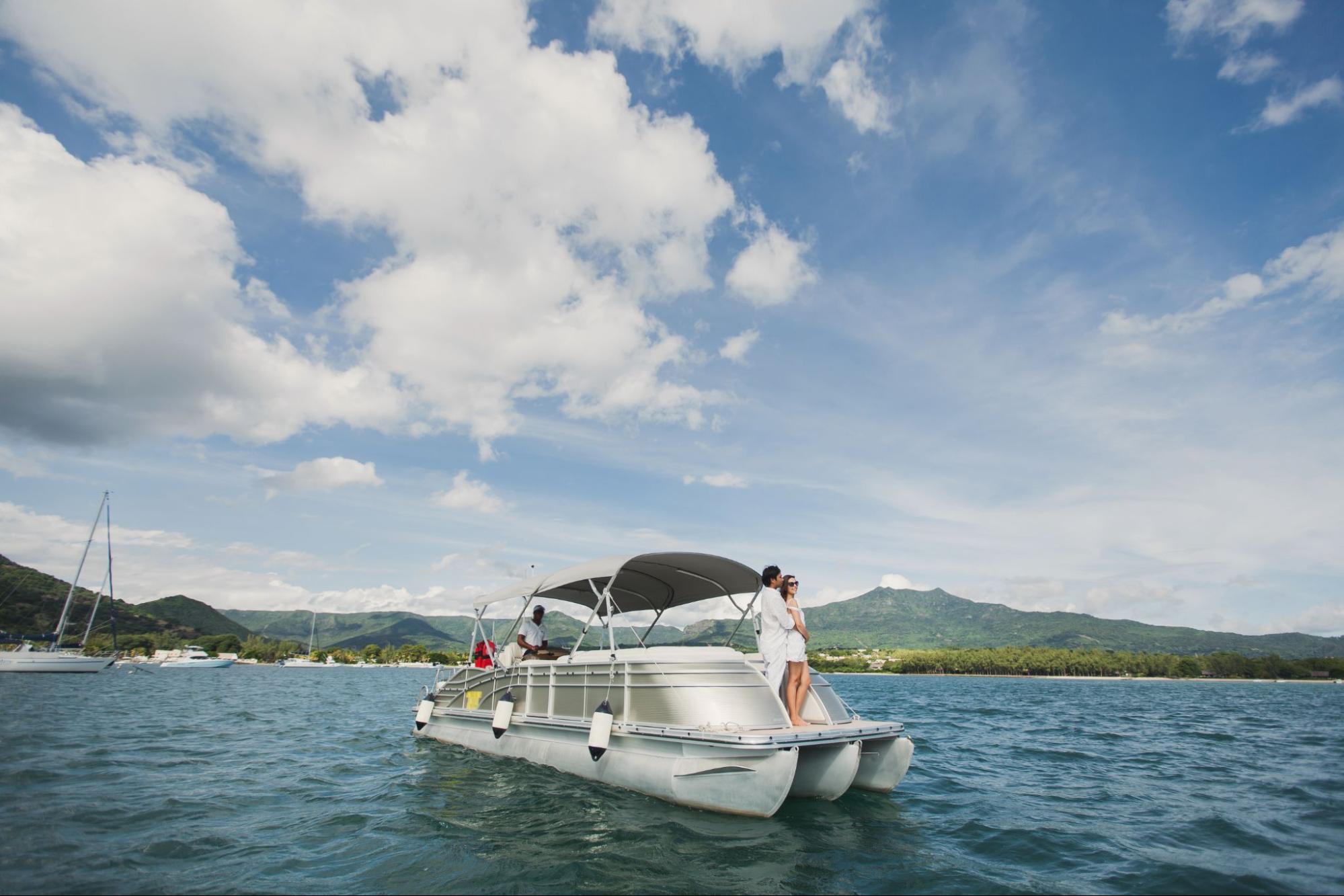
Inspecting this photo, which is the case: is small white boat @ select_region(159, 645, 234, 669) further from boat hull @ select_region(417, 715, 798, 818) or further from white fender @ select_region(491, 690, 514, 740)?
boat hull @ select_region(417, 715, 798, 818)

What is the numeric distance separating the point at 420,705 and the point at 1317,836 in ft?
57.6

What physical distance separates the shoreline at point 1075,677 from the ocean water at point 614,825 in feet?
325

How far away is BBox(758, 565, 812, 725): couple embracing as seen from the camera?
961 centimetres

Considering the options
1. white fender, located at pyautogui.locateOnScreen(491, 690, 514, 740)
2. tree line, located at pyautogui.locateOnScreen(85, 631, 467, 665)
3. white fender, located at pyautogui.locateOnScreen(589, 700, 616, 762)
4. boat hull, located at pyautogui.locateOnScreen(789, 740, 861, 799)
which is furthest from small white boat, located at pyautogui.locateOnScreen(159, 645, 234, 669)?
boat hull, located at pyautogui.locateOnScreen(789, 740, 861, 799)

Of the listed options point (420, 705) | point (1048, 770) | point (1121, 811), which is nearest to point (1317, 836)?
point (1121, 811)

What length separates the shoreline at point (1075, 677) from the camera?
117 metres

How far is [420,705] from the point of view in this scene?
55.1 feet

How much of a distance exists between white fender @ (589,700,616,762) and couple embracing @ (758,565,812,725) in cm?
267

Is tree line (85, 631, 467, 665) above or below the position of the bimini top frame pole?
below

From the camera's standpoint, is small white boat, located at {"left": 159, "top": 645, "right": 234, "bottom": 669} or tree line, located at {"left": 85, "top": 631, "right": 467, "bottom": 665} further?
tree line, located at {"left": 85, "top": 631, "right": 467, "bottom": 665}

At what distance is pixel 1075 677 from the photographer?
137500 millimetres

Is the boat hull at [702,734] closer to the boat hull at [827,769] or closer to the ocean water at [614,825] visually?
the boat hull at [827,769]

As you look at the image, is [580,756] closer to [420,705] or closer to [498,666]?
[498,666]

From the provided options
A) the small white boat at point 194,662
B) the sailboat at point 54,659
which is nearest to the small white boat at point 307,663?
the small white boat at point 194,662
